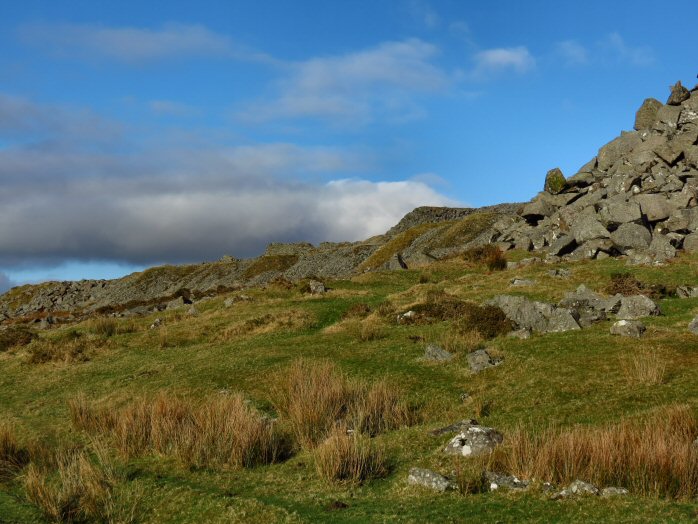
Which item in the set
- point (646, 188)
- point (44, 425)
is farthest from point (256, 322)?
point (646, 188)

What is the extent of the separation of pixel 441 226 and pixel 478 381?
239ft

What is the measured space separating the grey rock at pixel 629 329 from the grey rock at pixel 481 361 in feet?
15.3

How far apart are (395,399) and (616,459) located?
7.72 m

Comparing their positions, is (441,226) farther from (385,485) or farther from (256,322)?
(385,485)

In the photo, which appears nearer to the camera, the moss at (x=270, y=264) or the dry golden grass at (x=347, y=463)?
the dry golden grass at (x=347, y=463)

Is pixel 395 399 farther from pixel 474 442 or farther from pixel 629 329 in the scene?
pixel 629 329

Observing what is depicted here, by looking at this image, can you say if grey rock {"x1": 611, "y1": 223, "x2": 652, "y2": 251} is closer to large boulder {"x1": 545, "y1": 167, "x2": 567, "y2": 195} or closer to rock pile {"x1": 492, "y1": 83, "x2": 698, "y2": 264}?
rock pile {"x1": 492, "y1": 83, "x2": 698, "y2": 264}

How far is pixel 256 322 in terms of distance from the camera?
3500 cm

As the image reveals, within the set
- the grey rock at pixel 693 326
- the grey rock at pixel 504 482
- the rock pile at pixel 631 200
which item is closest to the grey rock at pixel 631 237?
the rock pile at pixel 631 200

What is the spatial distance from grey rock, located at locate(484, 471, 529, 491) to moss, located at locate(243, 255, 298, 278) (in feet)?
291

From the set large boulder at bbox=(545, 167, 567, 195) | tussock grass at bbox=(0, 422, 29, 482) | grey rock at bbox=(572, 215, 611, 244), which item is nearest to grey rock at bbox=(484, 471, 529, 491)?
tussock grass at bbox=(0, 422, 29, 482)

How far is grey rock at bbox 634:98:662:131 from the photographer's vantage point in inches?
2510

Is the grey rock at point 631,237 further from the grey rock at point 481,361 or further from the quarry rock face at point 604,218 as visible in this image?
the grey rock at point 481,361

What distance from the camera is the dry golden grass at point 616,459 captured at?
10625 millimetres
